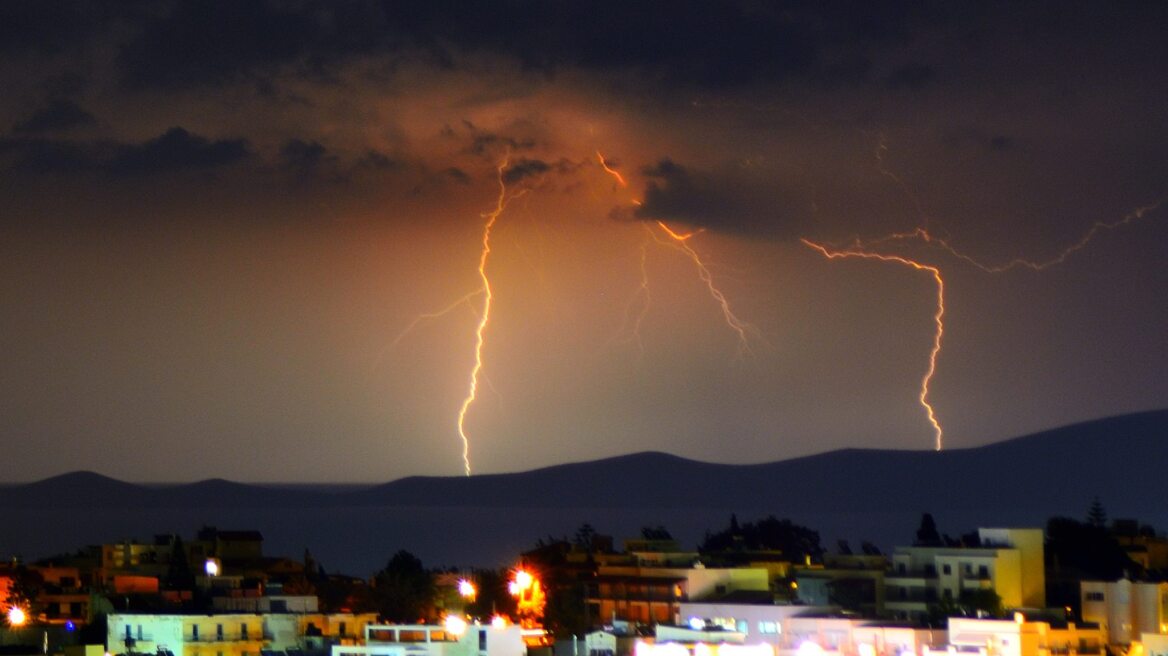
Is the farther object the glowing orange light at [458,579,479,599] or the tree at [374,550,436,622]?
the glowing orange light at [458,579,479,599]

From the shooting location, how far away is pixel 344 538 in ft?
351

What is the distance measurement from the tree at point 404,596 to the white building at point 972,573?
6.26 metres

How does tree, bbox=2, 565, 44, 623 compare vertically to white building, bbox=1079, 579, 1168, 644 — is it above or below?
above

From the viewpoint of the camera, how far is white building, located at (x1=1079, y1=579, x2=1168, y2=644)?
113 ft

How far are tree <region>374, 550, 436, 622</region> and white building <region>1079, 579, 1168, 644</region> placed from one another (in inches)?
337

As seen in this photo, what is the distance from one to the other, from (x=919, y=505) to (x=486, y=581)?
80.3 m

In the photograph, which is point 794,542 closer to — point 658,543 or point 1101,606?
point 658,543

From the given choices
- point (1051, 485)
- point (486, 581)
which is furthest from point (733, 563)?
point (1051, 485)

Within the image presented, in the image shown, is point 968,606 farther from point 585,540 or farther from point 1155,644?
point 585,540

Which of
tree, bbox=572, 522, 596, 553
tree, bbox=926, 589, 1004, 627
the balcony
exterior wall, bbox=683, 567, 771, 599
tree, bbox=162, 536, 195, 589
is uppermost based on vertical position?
tree, bbox=572, 522, 596, 553

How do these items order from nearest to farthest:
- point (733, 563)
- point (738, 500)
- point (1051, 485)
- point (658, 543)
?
point (733, 563) → point (658, 543) → point (1051, 485) → point (738, 500)

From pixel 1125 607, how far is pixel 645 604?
622cm

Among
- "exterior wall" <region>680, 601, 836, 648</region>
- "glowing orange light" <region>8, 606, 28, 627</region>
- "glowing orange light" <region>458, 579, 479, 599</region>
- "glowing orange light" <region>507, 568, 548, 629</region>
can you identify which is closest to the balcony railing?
"glowing orange light" <region>8, 606, 28, 627</region>

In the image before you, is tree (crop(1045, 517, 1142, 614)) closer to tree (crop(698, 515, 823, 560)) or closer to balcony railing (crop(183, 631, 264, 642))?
tree (crop(698, 515, 823, 560))
